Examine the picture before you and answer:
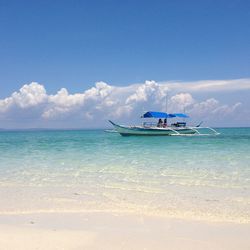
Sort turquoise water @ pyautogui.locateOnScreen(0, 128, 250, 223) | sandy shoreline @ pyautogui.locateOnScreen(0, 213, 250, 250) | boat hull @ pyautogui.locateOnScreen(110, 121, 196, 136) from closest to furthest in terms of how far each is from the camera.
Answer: sandy shoreline @ pyautogui.locateOnScreen(0, 213, 250, 250), turquoise water @ pyautogui.locateOnScreen(0, 128, 250, 223), boat hull @ pyautogui.locateOnScreen(110, 121, 196, 136)

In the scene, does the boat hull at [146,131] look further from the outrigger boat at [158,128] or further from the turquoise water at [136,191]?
the turquoise water at [136,191]

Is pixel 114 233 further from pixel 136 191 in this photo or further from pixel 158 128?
pixel 158 128

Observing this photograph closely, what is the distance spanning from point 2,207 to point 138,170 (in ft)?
22.6

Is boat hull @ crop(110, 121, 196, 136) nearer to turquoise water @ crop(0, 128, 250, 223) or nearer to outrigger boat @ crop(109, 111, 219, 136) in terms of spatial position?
outrigger boat @ crop(109, 111, 219, 136)

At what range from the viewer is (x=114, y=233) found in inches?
231

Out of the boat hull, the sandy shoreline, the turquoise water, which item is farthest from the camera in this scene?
the boat hull

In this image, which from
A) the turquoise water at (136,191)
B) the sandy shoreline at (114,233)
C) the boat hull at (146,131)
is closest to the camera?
the sandy shoreline at (114,233)

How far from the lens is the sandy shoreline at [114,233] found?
207 inches

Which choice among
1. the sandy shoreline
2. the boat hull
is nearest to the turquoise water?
the sandy shoreline

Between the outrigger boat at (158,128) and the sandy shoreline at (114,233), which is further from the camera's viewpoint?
the outrigger boat at (158,128)

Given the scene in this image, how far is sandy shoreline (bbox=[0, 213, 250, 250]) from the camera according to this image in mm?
5270

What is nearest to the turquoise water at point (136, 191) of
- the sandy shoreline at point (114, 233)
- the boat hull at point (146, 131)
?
the sandy shoreline at point (114, 233)

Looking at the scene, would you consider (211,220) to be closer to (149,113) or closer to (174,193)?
(174,193)

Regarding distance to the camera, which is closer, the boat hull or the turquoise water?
the turquoise water
